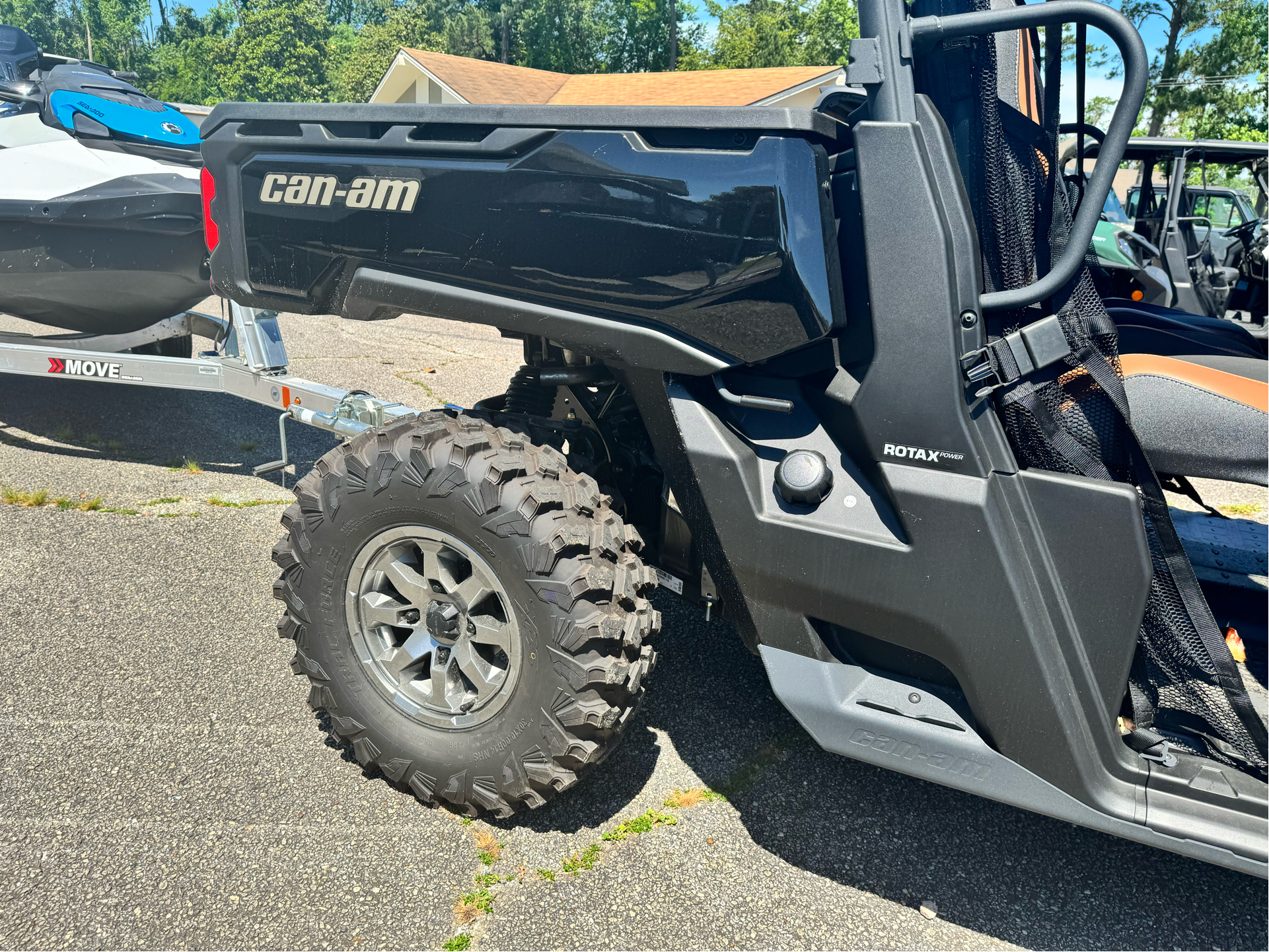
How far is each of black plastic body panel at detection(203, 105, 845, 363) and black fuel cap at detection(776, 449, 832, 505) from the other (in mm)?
248

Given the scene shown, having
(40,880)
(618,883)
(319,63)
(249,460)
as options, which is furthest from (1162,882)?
(319,63)

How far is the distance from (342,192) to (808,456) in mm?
1377

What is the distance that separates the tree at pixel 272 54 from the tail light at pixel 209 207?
7033cm

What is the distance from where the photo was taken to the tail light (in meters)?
2.63

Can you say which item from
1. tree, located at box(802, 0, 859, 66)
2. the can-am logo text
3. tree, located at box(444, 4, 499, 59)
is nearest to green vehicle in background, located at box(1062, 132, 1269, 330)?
the can-am logo text

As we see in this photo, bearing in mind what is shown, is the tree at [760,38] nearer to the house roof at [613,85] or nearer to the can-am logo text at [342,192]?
the house roof at [613,85]

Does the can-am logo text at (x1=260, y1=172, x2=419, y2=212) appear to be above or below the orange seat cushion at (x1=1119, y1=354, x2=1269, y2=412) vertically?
above

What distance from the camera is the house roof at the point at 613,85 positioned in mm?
25203

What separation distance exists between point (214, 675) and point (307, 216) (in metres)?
1.53

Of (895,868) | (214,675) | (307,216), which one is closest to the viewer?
(895,868)

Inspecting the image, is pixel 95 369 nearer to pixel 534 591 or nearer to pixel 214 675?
pixel 214 675

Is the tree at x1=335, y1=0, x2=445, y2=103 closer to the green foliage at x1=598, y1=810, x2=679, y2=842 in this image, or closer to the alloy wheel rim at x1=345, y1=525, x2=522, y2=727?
the alloy wheel rim at x1=345, y1=525, x2=522, y2=727

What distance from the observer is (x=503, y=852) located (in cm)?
224

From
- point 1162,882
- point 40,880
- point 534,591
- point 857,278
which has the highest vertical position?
point 857,278
